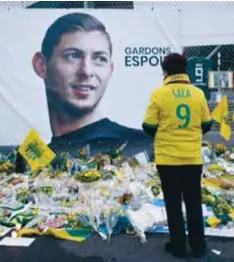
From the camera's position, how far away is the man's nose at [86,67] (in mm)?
6988

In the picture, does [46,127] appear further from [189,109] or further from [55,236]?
[189,109]

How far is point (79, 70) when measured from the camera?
700cm

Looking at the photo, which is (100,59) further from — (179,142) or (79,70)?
(179,142)

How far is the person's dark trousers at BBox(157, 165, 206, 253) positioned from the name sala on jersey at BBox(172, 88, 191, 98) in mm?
602

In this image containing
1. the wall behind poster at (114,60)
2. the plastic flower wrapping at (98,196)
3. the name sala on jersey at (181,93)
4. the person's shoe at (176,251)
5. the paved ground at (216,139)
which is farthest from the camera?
the paved ground at (216,139)

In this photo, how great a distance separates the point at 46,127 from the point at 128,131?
→ 1.26 m

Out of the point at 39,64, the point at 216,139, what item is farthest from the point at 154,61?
the point at 216,139

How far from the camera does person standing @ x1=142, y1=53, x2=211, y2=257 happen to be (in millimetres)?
3930

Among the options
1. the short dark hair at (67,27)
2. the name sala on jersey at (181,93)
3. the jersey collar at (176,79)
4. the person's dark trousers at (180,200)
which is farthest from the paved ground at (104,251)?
the short dark hair at (67,27)

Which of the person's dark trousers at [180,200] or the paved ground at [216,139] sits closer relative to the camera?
the person's dark trousers at [180,200]

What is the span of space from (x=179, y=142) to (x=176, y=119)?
0.20 m

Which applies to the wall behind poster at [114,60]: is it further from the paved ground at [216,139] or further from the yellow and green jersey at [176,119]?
the yellow and green jersey at [176,119]

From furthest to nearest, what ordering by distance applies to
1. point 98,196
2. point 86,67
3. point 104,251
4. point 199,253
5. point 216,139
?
point 216,139
point 86,67
point 98,196
point 104,251
point 199,253

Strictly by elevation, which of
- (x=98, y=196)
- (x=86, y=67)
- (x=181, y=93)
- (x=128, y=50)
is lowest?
(x=98, y=196)
